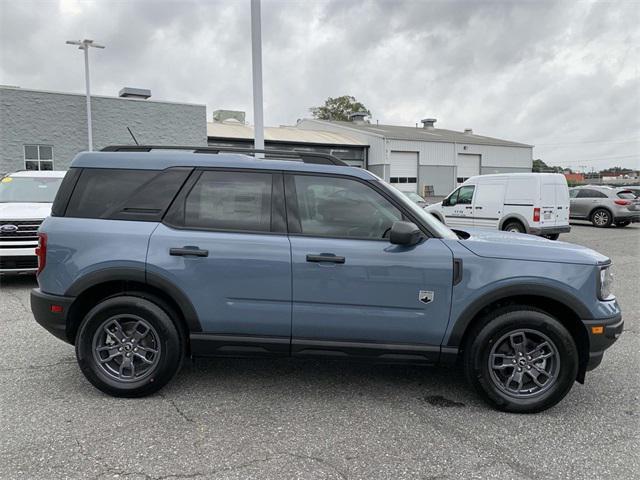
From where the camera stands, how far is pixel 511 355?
140 inches

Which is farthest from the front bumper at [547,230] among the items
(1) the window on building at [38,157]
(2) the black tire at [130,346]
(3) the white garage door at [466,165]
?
(3) the white garage door at [466,165]

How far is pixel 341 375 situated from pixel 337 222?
1.41 meters

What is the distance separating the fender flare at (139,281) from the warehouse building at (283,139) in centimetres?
2142

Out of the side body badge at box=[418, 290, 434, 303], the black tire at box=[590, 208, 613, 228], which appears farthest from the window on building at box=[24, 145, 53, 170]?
the black tire at box=[590, 208, 613, 228]

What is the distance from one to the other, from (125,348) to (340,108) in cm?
5570

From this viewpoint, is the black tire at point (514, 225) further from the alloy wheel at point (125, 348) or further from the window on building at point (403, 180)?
the window on building at point (403, 180)

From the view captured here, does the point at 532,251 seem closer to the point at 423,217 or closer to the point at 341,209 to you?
the point at 423,217

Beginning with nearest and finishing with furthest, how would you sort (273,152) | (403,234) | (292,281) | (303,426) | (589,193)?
1. (303,426)
2. (403,234)
3. (292,281)
4. (273,152)
5. (589,193)

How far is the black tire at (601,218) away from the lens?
19172 millimetres

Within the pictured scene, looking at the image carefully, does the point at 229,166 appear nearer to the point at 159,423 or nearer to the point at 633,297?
the point at 159,423

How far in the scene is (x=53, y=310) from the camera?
368 cm

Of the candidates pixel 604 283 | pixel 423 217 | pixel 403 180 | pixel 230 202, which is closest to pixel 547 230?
pixel 604 283

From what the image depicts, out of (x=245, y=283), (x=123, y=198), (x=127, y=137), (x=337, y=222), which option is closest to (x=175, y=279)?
(x=245, y=283)

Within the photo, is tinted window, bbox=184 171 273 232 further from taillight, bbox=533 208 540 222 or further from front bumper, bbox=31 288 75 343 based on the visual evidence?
taillight, bbox=533 208 540 222
